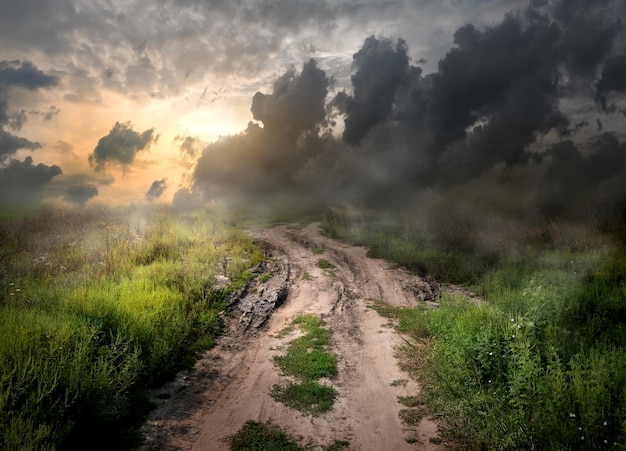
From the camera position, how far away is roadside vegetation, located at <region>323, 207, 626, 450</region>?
197 inches

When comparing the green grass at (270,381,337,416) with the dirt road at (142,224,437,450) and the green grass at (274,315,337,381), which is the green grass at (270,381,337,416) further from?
the green grass at (274,315,337,381)

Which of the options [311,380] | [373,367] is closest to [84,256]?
[311,380]

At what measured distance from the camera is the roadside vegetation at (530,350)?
5000 mm

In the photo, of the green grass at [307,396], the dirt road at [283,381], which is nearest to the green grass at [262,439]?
the dirt road at [283,381]

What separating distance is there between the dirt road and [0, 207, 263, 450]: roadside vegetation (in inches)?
24.4

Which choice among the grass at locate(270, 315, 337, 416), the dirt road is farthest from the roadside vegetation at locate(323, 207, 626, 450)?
the grass at locate(270, 315, 337, 416)

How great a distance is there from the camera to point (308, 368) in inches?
333

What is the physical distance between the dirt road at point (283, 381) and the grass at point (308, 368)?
0.20 metres

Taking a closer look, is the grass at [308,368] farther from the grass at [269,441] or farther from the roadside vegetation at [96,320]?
the roadside vegetation at [96,320]

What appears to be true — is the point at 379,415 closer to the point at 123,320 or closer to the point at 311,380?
the point at 311,380

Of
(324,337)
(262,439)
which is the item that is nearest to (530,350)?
(262,439)

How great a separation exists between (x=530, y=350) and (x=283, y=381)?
4.88m

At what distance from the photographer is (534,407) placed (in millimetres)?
5434

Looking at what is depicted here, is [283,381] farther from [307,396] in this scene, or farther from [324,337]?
[324,337]
